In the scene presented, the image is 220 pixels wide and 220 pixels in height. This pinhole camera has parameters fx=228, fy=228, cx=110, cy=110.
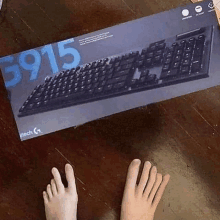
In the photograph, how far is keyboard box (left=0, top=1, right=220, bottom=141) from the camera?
20.1 inches

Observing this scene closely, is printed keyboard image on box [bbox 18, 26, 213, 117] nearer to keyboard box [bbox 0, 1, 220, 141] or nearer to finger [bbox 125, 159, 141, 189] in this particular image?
keyboard box [bbox 0, 1, 220, 141]

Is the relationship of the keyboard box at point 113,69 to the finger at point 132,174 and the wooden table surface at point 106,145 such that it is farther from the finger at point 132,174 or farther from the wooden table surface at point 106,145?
the finger at point 132,174

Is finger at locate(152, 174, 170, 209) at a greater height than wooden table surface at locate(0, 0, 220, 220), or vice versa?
wooden table surface at locate(0, 0, 220, 220)

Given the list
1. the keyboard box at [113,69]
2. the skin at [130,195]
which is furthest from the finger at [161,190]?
the keyboard box at [113,69]

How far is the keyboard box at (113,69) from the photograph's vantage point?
1.67 ft

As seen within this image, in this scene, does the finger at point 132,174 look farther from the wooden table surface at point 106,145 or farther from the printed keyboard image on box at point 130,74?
the printed keyboard image on box at point 130,74

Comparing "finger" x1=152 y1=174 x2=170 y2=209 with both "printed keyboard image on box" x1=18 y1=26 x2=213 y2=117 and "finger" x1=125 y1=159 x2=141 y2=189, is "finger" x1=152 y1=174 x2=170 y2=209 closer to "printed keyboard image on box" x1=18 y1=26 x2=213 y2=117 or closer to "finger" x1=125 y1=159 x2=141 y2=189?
"finger" x1=125 y1=159 x2=141 y2=189

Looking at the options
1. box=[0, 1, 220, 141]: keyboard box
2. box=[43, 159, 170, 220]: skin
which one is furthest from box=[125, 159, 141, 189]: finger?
box=[0, 1, 220, 141]: keyboard box

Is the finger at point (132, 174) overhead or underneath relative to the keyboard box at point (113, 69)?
underneath

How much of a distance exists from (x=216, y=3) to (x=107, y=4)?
9.8 inches

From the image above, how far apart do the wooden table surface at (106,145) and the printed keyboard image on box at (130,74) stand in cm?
6

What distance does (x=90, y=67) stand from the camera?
0.54 metres

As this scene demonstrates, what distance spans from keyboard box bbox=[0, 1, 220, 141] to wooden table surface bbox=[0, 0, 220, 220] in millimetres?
19

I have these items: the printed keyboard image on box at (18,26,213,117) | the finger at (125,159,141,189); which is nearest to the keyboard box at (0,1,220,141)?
the printed keyboard image on box at (18,26,213,117)
